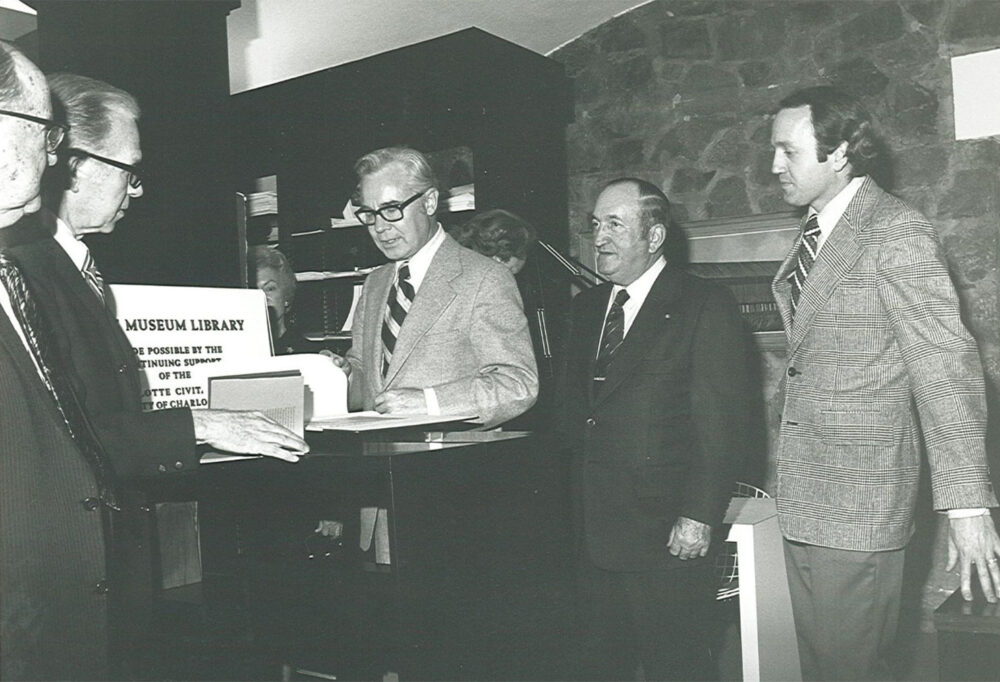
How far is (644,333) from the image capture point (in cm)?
246

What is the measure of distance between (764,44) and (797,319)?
292 centimetres

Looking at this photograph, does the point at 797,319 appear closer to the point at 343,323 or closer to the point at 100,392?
the point at 100,392

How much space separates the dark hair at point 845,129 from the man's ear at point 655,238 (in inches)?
23.1

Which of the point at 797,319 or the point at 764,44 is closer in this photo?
the point at 797,319

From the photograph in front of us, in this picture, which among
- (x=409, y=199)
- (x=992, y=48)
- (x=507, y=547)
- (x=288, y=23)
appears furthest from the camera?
(x=288, y=23)

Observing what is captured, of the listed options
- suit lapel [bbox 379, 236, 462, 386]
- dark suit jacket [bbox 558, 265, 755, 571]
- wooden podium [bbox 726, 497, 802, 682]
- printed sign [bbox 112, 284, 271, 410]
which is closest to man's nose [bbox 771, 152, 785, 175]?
dark suit jacket [bbox 558, 265, 755, 571]

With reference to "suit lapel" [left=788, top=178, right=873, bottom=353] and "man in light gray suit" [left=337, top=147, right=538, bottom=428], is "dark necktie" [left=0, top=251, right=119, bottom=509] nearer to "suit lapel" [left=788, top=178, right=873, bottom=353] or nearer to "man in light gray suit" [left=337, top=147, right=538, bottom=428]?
"man in light gray suit" [left=337, top=147, right=538, bottom=428]

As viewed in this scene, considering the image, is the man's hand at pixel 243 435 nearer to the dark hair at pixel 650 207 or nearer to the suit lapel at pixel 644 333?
the suit lapel at pixel 644 333

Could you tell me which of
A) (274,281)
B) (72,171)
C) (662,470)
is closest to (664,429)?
(662,470)

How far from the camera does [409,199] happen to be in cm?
228

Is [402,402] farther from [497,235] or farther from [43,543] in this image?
[497,235]

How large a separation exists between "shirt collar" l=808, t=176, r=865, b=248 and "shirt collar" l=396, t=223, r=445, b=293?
954 mm

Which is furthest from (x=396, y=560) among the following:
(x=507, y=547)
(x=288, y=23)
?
(x=288, y=23)

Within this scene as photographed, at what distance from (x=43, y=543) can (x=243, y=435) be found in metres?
0.32
